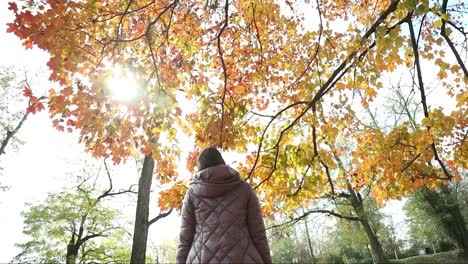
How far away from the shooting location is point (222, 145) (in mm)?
4855

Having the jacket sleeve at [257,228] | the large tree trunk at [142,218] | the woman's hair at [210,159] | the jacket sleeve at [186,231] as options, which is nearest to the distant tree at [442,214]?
the large tree trunk at [142,218]

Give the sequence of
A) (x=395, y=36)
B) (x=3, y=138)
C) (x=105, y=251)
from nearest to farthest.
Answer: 1. (x=395, y=36)
2. (x=105, y=251)
3. (x=3, y=138)

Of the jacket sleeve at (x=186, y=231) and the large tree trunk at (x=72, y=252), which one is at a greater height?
the large tree trunk at (x=72, y=252)

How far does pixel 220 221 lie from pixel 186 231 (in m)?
0.34

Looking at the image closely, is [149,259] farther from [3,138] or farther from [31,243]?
[3,138]

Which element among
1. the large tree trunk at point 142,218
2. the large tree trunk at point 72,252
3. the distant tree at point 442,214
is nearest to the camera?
the large tree trunk at point 142,218

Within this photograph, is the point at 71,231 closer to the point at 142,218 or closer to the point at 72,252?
the point at 72,252

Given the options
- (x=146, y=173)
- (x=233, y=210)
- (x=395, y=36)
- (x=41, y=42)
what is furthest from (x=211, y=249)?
(x=146, y=173)

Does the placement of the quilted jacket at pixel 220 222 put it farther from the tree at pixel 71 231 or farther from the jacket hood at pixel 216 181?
the tree at pixel 71 231

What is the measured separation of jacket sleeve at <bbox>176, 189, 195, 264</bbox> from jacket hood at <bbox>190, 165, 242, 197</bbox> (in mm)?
167

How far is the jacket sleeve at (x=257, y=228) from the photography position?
2.27 metres

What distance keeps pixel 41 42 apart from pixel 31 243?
1547cm

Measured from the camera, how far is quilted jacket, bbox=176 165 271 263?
2.14 meters

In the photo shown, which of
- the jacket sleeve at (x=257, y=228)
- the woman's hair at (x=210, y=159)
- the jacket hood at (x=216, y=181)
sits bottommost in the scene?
the jacket sleeve at (x=257, y=228)
